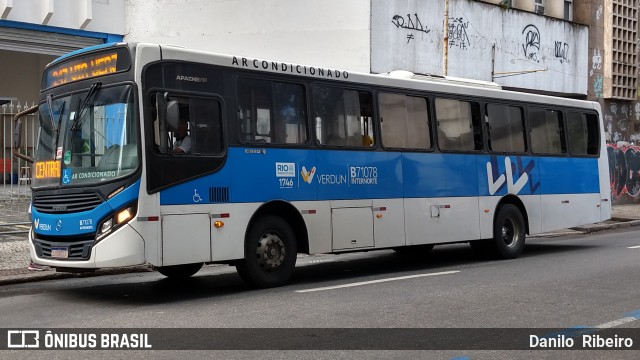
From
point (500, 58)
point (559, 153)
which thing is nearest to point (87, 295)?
point (559, 153)

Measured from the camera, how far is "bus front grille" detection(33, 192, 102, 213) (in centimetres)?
904

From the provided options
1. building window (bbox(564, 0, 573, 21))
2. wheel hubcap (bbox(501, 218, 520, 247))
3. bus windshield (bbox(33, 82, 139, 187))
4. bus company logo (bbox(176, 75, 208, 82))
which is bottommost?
wheel hubcap (bbox(501, 218, 520, 247))

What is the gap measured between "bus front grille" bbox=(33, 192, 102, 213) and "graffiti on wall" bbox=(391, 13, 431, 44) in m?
15.3

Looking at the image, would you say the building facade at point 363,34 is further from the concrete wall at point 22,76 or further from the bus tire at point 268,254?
the bus tire at point 268,254

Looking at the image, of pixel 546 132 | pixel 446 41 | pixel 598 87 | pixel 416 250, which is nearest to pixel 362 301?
pixel 416 250

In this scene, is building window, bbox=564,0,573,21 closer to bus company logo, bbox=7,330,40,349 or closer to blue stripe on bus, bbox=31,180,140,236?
blue stripe on bus, bbox=31,180,140,236

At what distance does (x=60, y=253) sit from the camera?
930cm

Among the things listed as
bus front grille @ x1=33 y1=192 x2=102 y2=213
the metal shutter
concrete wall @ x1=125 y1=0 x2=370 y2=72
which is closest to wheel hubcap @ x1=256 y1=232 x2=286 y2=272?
bus front grille @ x1=33 y1=192 x2=102 y2=213

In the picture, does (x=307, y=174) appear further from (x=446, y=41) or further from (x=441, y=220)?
(x=446, y=41)

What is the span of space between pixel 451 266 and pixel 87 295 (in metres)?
6.21

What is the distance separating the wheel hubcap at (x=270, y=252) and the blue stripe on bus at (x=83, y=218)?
2054mm

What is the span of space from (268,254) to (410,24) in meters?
14.9

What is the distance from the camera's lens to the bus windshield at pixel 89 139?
29.6 ft

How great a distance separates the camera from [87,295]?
392 inches
